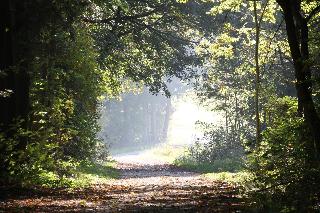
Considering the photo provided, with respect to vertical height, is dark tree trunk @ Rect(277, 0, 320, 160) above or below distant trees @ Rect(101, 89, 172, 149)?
below

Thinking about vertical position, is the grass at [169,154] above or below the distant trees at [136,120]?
below

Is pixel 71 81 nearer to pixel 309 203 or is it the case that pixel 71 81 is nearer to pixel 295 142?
pixel 295 142

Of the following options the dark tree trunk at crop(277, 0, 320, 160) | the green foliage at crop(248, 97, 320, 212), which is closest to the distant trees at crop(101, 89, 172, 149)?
the green foliage at crop(248, 97, 320, 212)

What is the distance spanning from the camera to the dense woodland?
30.6ft

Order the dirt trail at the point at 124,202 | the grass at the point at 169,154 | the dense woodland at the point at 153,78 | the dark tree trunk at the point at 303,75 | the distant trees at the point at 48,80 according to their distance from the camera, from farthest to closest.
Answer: the grass at the point at 169,154
the distant trees at the point at 48,80
the dirt trail at the point at 124,202
the dense woodland at the point at 153,78
the dark tree trunk at the point at 303,75

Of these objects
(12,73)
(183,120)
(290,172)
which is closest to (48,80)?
(12,73)

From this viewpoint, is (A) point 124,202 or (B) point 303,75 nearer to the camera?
(B) point 303,75

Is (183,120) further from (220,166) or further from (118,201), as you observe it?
(118,201)

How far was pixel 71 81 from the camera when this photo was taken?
1980cm

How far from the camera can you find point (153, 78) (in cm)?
3391

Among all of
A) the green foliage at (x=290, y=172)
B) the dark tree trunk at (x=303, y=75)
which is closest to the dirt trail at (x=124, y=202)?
the green foliage at (x=290, y=172)

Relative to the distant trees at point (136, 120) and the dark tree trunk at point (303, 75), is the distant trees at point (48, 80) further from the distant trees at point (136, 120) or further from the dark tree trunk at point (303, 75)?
the distant trees at point (136, 120)

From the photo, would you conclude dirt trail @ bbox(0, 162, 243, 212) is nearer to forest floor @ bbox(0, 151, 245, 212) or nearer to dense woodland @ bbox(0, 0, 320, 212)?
forest floor @ bbox(0, 151, 245, 212)

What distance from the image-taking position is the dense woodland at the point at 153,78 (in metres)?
9.31
